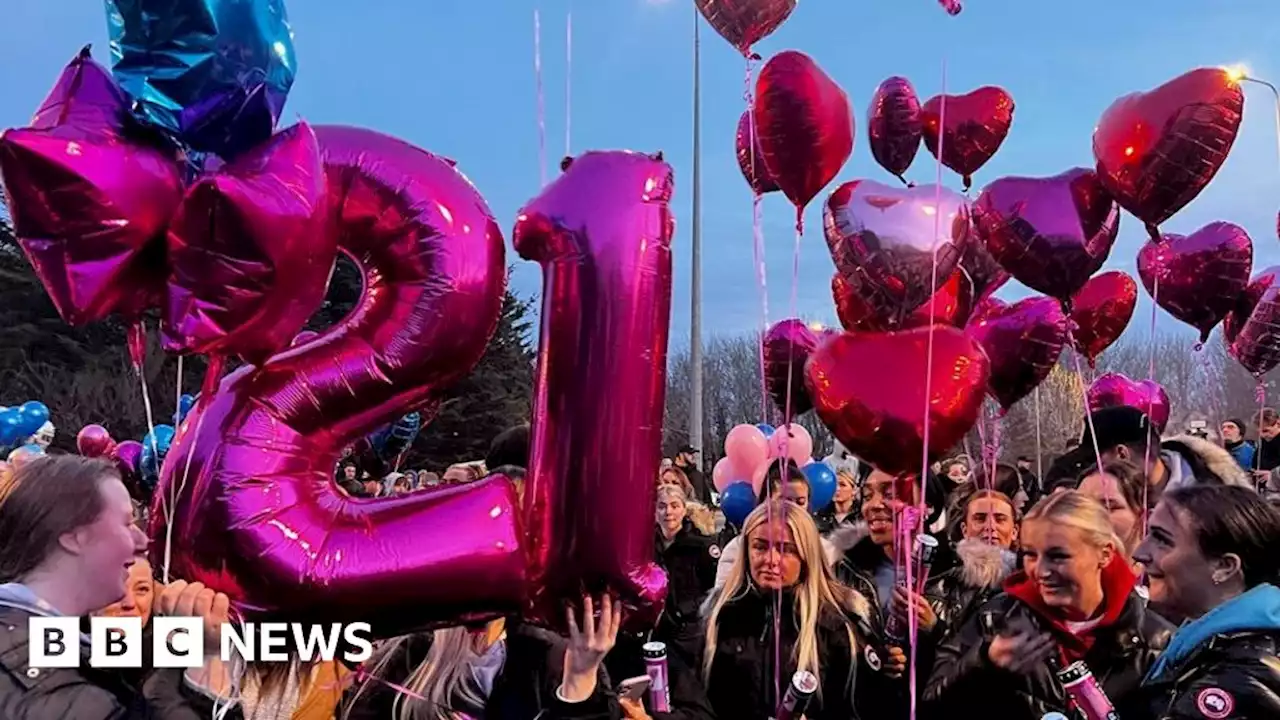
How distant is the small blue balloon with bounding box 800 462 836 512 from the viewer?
7477 mm

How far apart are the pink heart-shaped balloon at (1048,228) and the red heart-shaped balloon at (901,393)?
3.79 ft

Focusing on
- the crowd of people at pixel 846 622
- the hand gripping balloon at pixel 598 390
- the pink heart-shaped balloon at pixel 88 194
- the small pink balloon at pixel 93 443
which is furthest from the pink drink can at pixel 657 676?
the small pink balloon at pixel 93 443

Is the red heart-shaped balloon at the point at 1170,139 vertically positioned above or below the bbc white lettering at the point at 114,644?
above

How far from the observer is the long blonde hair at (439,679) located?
298 cm

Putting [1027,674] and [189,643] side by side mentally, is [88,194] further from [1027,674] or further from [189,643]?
[1027,674]

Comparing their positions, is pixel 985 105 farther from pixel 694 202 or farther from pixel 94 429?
pixel 694 202

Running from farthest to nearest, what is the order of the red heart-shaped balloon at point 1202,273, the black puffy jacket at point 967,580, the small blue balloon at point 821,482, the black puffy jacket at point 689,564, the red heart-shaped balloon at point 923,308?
the small blue balloon at point 821,482 → the red heart-shaped balloon at point 1202,273 → the black puffy jacket at point 689,564 → the black puffy jacket at point 967,580 → the red heart-shaped balloon at point 923,308

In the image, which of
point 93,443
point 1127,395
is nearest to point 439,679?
point 1127,395

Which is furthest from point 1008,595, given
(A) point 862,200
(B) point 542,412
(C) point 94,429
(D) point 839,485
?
(C) point 94,429

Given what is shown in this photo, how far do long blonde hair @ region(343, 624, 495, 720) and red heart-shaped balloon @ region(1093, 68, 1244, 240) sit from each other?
342cm

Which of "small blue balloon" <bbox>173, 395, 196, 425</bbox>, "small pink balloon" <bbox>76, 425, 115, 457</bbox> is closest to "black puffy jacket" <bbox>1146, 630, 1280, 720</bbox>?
"small blue balloon" <bbox>173, 395, 196, 425</bbox>

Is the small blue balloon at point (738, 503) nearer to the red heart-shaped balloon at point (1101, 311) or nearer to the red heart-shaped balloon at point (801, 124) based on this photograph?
the red heart-shaped balloon at point (1101, 311)

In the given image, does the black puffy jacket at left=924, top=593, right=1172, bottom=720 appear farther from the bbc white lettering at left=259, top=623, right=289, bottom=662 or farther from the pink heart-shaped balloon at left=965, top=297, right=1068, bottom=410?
the pink heart-shaped balloon at left=965, top=297, right=1068, bottom=410

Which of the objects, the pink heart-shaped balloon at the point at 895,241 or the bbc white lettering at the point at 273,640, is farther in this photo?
the pink heart-shaped balloon at the point at 895,241
